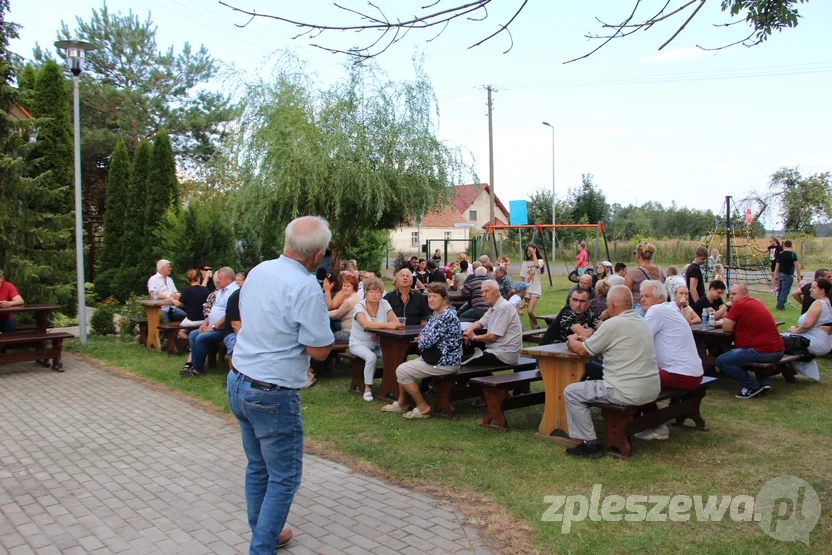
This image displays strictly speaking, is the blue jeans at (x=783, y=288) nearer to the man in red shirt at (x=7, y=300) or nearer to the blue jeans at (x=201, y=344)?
the blue jeans at (x=201, y=344)

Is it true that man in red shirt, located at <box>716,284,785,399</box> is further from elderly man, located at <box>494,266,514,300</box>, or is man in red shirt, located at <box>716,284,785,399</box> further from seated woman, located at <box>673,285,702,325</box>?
elderly man, located at <box>494,266,514,300</box>

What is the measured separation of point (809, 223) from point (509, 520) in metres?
43.4

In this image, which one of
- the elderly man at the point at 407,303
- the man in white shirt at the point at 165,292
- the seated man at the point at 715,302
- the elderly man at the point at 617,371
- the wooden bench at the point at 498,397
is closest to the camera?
the elderly man at the point at 617,371

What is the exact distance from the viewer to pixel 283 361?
3.24 metres

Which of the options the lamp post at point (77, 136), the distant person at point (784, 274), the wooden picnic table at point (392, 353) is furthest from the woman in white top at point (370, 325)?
the distant person at point (784, 274)

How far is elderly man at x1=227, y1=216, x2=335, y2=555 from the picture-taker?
3213 millimetres

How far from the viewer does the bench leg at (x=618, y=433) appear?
17.0 feet

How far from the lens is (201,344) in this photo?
876 centimetres

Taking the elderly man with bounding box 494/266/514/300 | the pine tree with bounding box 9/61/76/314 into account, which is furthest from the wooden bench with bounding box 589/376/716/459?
the pine tree with bounding box 9/61/76/314

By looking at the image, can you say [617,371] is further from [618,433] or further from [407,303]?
[407,303]

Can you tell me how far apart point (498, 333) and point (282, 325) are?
3761 mm

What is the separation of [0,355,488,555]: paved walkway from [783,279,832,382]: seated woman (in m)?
5.68

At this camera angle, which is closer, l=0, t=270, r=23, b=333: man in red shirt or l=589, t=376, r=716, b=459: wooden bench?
l=589, t=376, r=716, b=459: wooden bench

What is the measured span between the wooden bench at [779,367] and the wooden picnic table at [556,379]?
8.99ft
